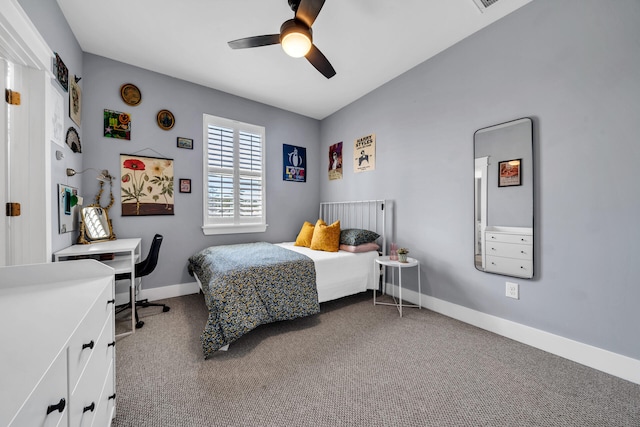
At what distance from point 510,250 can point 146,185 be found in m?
3.77

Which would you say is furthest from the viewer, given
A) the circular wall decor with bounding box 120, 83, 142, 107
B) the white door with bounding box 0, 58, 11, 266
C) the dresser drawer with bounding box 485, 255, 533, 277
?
the circular wall decor with bounding box 120, 83, 142, 107

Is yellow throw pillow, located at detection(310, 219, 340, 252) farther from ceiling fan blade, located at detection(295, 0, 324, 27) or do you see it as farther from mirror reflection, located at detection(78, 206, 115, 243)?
mirror reflection, located at detection(78, 206, 115, 243)

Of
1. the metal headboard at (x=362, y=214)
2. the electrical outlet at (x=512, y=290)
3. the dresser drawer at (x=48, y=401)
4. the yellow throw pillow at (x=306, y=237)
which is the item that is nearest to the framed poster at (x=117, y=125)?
the yellow throw pillow at (x=306, y=237)

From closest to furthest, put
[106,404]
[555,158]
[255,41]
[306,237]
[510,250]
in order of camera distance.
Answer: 1. [106,404]
2. [555,158]
3. [255,41]
4. [510,250]
5. [306,237]

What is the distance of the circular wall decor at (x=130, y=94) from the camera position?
108 inches

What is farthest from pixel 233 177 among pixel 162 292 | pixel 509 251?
pixel 509 251

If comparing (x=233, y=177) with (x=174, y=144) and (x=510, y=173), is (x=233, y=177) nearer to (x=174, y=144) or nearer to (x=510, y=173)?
(x=174, y=144)

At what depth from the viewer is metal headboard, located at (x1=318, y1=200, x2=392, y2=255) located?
3.15 metres

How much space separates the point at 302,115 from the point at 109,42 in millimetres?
2467

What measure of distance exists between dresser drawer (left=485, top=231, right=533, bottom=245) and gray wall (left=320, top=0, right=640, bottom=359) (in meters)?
0.06

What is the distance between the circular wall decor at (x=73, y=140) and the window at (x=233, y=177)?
1.19 metres

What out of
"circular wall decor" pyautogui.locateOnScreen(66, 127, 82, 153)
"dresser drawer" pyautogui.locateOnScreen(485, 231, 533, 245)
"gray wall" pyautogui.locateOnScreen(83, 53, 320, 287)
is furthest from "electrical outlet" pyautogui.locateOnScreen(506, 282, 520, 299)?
"circular wall decor" pyautogui.locateOnScreen(66, 127, 82, 153)

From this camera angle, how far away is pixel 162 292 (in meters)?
2.95

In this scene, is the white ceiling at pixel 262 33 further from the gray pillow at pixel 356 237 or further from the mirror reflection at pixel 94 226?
the gray pillow at pixel 356 237
